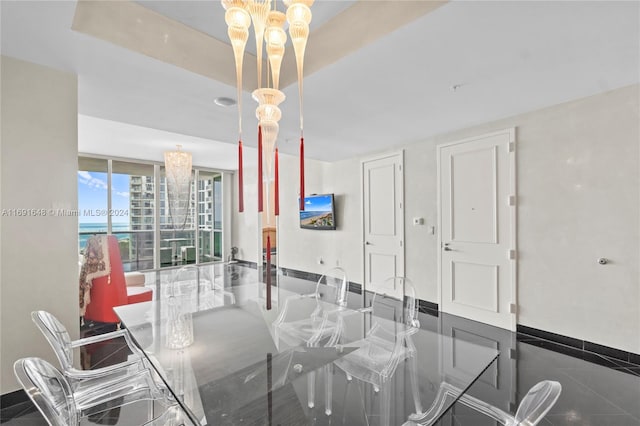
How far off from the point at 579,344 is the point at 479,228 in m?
1.45

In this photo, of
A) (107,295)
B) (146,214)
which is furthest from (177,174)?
(107,295)

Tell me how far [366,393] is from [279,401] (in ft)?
1.17

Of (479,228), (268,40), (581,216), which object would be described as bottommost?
(479,228)

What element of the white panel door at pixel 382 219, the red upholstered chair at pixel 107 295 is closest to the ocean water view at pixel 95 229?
the red upholstered chair at pixel 107 295

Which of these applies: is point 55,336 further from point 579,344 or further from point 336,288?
point 579,344

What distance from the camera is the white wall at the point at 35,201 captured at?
2.11m

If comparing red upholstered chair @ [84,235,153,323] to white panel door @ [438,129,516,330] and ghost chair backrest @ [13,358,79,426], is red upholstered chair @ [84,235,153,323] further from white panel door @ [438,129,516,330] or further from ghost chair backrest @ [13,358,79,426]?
white panel door @ [438,129,516,330]

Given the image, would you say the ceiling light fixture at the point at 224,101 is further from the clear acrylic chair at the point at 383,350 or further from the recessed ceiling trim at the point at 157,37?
the clear acrylic chair at the point at 383,350

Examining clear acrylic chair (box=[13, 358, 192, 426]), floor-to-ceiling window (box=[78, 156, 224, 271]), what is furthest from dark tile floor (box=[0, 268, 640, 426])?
floor-to-ceiling window (box=[78, 156, 224, 271])

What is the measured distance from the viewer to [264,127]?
1971 mm

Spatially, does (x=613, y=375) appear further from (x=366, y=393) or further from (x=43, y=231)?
(x=43, y=231)

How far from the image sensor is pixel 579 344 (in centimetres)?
301

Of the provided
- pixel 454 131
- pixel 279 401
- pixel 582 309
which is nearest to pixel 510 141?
pixel 454 131

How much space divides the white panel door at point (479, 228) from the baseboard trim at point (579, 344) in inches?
5.7
